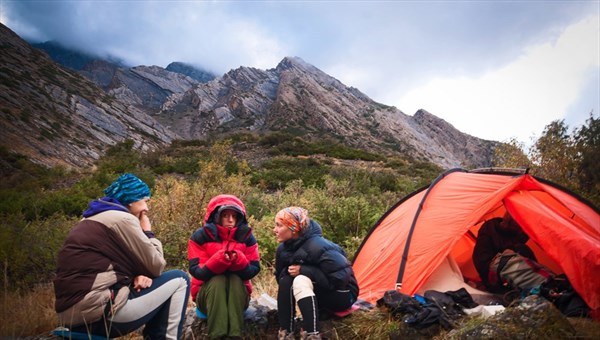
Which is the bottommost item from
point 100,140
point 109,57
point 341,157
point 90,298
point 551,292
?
point 551,292

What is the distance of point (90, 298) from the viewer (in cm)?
247

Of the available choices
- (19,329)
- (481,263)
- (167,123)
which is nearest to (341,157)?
(481,263)

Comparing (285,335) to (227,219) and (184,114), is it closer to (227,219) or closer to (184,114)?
(227,219)

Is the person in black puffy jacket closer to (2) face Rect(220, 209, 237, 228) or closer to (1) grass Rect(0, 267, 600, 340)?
(1) grass Rect(0, 267, 600, 340)

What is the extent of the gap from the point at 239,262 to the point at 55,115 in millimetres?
38057

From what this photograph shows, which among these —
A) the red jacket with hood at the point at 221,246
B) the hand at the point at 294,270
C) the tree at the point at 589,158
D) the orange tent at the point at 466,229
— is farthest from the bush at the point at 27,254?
the tree at the point at 589,158

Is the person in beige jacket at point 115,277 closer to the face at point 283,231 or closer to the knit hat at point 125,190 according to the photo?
the knit hat at point 125,190

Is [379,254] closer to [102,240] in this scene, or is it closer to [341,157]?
[102,240]

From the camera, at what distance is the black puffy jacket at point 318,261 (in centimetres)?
343

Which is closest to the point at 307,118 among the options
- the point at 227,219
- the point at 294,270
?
the point at 227,219

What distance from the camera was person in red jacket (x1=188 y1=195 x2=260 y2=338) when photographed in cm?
337

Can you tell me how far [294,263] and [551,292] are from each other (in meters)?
2.62

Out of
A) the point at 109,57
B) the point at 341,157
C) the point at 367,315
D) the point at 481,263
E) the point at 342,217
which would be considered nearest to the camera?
the point at 367,315

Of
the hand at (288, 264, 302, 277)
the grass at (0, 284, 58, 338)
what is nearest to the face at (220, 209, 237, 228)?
the hand at (288, 264, 302, 277)
